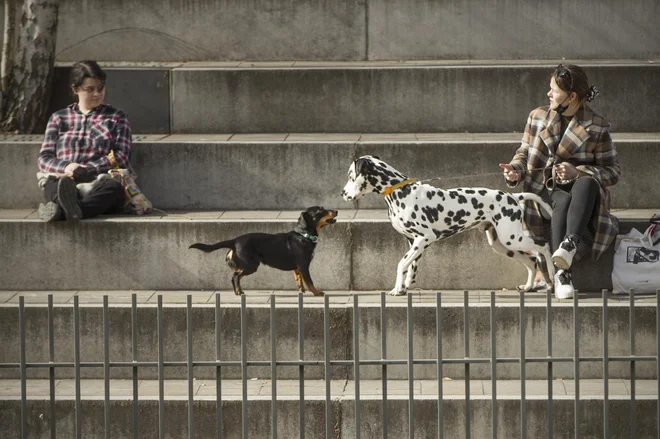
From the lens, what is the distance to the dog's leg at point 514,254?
825 centimetres

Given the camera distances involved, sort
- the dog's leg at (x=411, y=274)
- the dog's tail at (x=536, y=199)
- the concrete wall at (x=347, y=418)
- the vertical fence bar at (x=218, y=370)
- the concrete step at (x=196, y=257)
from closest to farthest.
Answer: the vertical fence bar at (x=218, y=370) < the concrete wall at (x=347, y=418) < the dog's leg at (x=411, y=274) < the dog's tail at (x=536, y=199) < the concrete step at (x=196, y=257)

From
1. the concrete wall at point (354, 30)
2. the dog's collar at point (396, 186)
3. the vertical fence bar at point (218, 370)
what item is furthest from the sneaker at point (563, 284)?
the concrete wall at point (354, 30)

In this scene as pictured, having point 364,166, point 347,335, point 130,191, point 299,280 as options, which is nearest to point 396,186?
point 364,166

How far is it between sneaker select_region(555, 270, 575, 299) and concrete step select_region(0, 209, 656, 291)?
0.51 metres

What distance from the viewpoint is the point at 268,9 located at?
11375 millimetres

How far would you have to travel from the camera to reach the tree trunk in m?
10.2

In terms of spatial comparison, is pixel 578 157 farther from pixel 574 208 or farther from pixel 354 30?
pixel 354 30

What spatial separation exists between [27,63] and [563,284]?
16.6ft

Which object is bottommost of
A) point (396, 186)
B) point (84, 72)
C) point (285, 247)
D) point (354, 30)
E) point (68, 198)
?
point (285, 247)

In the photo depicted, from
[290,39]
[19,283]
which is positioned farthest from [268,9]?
[19,283]

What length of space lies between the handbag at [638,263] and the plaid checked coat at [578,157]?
5.1 inches

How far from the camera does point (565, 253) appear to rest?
7887mm

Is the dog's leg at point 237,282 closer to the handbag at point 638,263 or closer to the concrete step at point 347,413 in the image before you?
the concrete step at point 347,413

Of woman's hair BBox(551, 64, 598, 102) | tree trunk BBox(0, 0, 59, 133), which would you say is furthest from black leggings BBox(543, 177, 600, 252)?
tree trunk BBox(0, 0, 59, 133)
